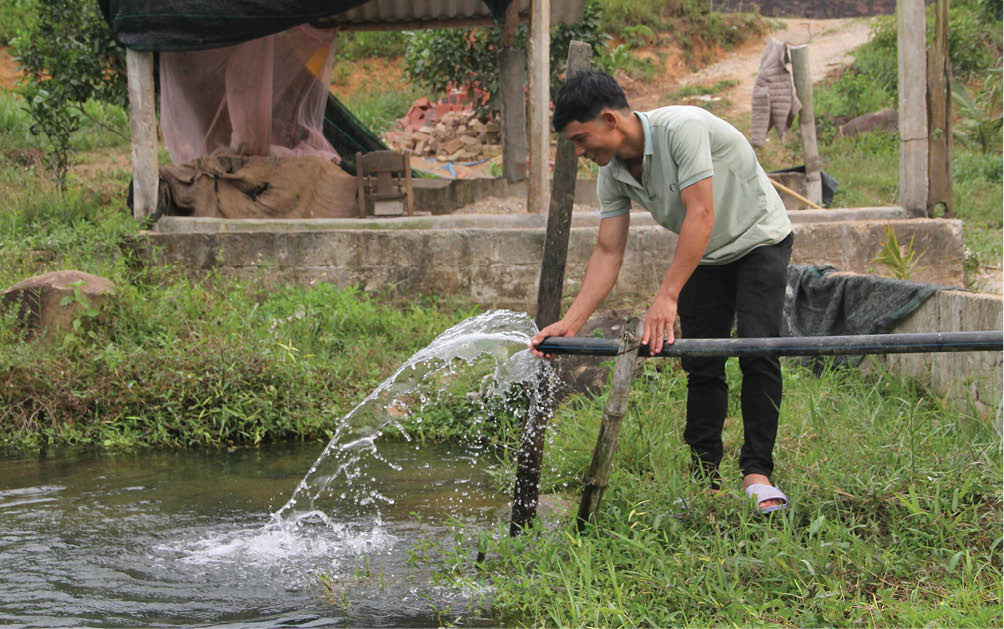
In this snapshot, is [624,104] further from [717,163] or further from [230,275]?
[230,275]

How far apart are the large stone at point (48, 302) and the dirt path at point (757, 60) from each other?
13.8 meters

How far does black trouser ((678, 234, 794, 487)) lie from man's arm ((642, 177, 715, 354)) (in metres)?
0.40

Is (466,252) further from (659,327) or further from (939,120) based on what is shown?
(659,327)

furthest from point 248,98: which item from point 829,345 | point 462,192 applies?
point 829,345

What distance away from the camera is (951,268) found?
7145 mm

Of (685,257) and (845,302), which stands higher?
(685,257)

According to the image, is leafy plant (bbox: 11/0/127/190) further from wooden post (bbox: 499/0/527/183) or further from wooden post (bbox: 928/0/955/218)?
wooden post (bbox: 928/0/955/218)

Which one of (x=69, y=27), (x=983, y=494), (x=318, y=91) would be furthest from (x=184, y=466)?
(x=69, y=27)

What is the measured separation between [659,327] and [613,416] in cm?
35

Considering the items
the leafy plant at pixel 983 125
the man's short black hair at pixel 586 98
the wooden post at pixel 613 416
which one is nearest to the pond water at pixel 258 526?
the wooden post at pixel 613 416

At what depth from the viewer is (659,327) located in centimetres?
305

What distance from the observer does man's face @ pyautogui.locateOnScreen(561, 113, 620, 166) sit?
3.08 m

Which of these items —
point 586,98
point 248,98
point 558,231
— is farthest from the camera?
point 248,98

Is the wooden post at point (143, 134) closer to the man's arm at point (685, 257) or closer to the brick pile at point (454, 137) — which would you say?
the man's arm at point (685, 257)
